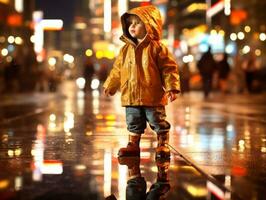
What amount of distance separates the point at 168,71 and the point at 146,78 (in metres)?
0.28

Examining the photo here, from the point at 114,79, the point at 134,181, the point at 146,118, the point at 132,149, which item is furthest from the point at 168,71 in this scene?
the point at 134,181

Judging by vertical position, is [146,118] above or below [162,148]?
above

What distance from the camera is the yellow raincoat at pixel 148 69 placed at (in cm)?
789

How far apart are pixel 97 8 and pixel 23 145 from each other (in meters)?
157

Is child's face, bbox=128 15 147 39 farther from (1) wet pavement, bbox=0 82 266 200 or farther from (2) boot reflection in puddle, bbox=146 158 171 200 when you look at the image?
(2) boot reflection in puddle, bbox=146 158 171 200

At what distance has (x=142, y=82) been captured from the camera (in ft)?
25.9

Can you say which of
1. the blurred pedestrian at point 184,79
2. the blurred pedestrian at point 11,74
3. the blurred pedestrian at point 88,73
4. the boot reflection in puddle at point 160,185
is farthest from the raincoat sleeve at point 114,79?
the blurred pedestrian at point 88,73

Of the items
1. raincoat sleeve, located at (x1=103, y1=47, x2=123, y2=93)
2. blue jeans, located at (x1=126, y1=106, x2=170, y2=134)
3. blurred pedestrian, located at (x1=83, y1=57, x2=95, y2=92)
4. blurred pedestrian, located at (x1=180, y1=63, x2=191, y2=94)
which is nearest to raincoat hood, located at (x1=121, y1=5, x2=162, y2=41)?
raincoat sleeve, located at (x1=103, y1=47, x2=123, y2=93)

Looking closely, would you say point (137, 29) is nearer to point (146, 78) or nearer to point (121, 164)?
point (146, 78)

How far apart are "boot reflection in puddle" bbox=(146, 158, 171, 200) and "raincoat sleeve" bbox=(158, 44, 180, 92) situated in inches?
39.5

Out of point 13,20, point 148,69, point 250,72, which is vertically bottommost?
point 148,69

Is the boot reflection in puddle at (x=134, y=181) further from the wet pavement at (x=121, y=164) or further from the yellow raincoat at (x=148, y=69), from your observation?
the yellow raincoat at (x=148, y=69)

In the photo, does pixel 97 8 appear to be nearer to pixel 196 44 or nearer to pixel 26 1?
pixel 196 44

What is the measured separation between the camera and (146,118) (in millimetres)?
8125
